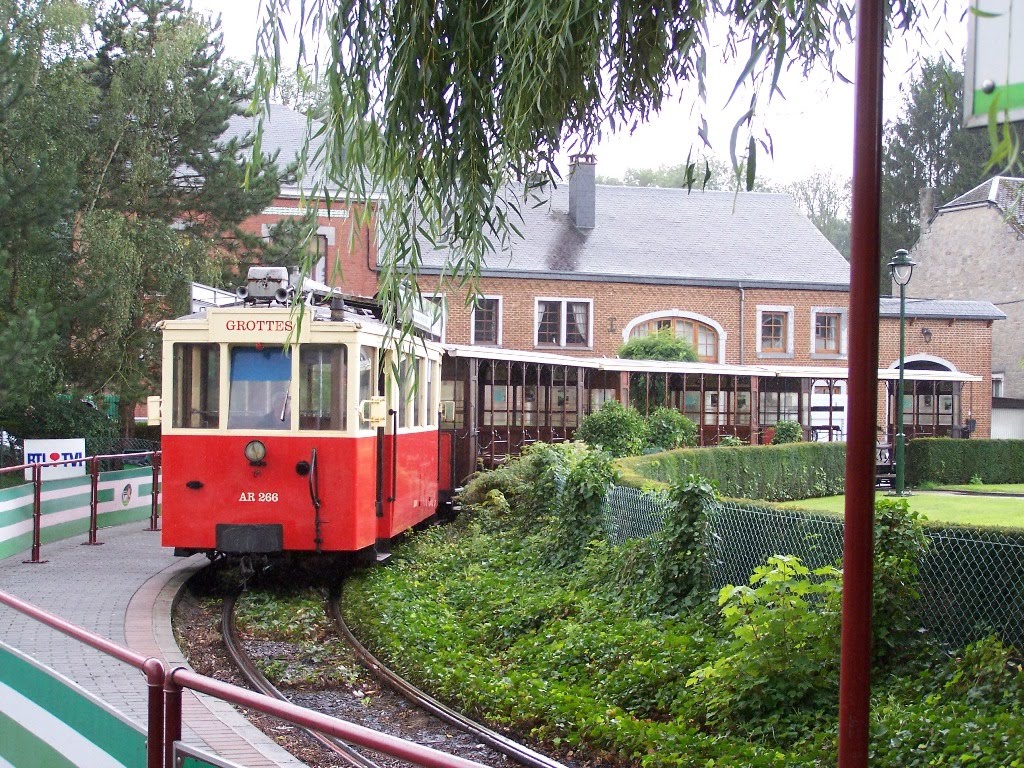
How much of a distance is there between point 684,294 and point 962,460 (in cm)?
1090

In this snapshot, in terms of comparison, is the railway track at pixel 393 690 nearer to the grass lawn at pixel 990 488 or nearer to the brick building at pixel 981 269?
the grass lawn at pixel 990 488

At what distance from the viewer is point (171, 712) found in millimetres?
3303

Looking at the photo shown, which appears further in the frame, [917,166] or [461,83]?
[917,166]

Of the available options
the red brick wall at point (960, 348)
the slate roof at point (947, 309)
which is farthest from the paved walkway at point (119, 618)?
the slate roof at point (947, 309)

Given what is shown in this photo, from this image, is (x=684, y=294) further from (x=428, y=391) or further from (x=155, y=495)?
(x=155, y=495)

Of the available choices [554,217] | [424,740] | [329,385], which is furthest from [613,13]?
[554,217]

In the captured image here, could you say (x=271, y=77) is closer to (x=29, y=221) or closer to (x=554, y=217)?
(x=29, y=221)

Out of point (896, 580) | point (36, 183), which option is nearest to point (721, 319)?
point (36, 183)

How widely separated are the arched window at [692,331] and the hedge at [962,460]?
9154mm

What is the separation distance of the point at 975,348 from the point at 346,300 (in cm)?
3126

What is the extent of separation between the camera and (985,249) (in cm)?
4500

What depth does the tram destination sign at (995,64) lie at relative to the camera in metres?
2.35

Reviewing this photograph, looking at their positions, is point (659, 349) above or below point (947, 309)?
below

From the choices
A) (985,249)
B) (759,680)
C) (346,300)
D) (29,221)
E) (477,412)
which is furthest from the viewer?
(985,249)
